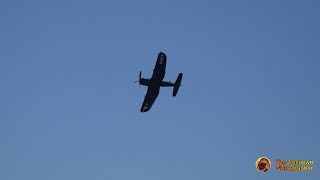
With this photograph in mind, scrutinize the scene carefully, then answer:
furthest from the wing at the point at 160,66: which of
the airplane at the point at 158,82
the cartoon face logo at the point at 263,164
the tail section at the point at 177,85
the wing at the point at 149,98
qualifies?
the cartoon face logo at the point at 263,164

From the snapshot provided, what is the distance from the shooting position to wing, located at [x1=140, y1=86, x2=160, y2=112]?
13038cm

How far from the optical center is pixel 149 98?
133m

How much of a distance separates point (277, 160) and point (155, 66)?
24.2 metres

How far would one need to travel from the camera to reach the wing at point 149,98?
5133 inches

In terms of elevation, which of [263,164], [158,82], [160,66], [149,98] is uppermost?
[160,66]

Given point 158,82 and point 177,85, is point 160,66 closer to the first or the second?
point 158,82

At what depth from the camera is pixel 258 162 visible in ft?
432

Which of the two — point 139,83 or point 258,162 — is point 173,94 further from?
point 258,162

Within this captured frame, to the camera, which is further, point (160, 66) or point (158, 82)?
point (158, 82)

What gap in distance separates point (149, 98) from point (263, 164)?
826 inches

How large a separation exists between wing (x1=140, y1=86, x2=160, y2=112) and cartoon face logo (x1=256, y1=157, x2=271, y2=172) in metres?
19.4

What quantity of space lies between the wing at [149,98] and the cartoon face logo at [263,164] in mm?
19369

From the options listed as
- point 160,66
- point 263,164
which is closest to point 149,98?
point 160,66

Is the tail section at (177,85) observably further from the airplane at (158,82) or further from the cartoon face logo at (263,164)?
the cartoon face logo at (263,164)
